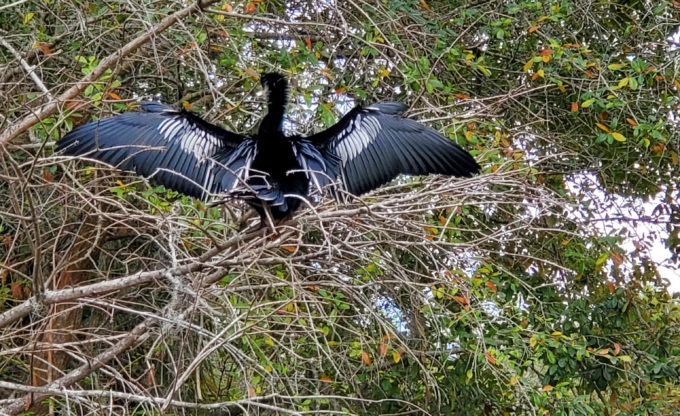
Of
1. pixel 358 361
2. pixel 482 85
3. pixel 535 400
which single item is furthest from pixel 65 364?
pixel 482 85

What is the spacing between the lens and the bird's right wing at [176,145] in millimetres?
3742

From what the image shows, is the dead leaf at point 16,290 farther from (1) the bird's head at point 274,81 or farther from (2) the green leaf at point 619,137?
Answer: (2) the green leaf at point 619,137

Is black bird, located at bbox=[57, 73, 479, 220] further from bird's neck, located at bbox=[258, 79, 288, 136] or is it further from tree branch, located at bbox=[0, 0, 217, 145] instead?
tree branch, located at bbox=[0, 0, 217, 145]

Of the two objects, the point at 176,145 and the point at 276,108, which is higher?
the point at 276,108

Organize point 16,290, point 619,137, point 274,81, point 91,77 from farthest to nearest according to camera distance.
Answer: point 619,137 → point 16,290 → point 274,81 → point 91,77

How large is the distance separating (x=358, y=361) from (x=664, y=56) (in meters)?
2.44

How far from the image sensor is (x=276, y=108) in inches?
156

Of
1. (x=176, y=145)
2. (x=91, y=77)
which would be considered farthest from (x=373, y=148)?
(x=91, y=77)

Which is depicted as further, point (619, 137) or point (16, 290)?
point (619, 137)

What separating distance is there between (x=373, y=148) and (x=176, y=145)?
0.83m

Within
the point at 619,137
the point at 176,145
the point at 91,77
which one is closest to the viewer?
the point at 91,77

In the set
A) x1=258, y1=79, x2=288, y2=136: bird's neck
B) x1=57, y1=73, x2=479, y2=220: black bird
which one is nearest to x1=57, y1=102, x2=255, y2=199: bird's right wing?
x1=57, y1=73, x2=479, y2=220: black bird

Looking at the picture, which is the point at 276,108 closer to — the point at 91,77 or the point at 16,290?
the point at 91,77

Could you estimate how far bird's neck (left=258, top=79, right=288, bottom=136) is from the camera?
391 cm
